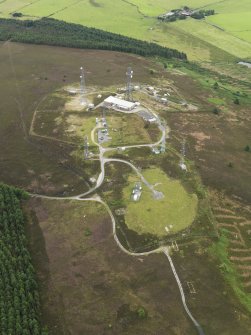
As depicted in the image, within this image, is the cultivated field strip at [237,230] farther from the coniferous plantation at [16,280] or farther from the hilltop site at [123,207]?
the coniferous plantation at [16,280]

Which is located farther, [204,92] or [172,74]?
[172,74]

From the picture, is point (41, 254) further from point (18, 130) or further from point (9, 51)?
point (9, 51)

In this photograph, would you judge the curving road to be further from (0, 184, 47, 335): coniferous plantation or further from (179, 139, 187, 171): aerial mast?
(0, 184, 47, 335): coniferous plantation

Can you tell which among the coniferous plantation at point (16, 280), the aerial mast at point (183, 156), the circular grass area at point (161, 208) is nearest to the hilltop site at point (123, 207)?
the coniferous plantation at point (16, 280)

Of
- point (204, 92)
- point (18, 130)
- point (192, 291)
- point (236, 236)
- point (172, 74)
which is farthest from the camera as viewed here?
point (172, 74)

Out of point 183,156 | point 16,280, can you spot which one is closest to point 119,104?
point 183,156

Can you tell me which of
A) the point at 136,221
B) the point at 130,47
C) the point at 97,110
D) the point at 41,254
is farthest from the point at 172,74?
the point at 41,254

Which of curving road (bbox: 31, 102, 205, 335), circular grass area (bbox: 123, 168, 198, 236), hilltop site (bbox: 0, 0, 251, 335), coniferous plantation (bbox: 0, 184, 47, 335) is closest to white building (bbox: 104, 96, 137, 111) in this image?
hilltop site (bbox: 0, 0, 251, 335)
